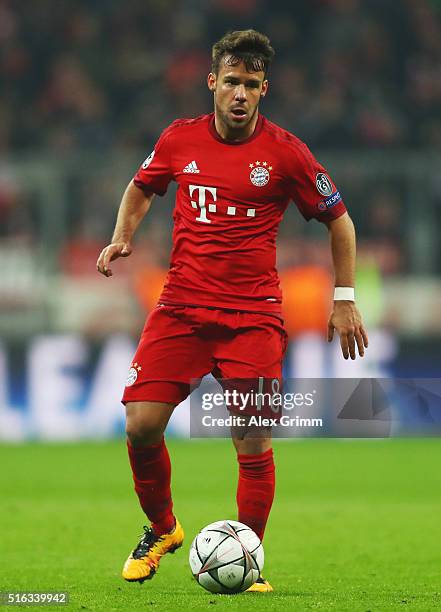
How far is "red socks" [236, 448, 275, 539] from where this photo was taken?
4.95 m

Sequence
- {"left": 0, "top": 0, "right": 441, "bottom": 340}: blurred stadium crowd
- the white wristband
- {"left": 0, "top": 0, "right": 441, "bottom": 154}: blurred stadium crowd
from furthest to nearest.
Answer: {"left": 0, "top": 0, "right": 441, "bottom": 154}: blurred stadium crowd < {"left": 0, "top": 0, "right": 441, "bottom": 340}: blurred stadium crowd < the white wristband

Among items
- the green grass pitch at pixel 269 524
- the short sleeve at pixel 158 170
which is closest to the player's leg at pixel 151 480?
the green grass pitch at pixel 269 524

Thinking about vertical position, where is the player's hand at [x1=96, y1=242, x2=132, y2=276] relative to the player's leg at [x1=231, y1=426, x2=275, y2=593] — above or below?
above

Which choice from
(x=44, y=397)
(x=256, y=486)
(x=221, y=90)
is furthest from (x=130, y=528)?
(x=44, y=397)

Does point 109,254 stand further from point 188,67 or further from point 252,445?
point 188,67

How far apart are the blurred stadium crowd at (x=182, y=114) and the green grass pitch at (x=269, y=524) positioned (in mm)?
1599

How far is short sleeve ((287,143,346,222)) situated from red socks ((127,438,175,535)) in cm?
104

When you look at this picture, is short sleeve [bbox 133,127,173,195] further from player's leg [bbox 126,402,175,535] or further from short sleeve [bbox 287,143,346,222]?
player's leg [bbox 126,402,175,535]

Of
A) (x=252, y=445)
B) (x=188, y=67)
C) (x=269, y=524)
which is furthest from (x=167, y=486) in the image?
(x=188, y=67)

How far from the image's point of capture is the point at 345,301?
4.95 metres

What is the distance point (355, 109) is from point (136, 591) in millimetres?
9689

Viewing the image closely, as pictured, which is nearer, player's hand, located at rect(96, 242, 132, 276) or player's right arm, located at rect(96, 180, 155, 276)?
player's hand, located at rect(96, 242, 132, 276)

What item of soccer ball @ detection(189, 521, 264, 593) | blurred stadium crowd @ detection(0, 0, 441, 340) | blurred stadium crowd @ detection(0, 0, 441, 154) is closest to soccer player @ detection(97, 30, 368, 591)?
soccer ball @ detection(189, 521, 264, 593)

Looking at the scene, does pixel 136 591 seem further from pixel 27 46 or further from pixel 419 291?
pixel 27 46
